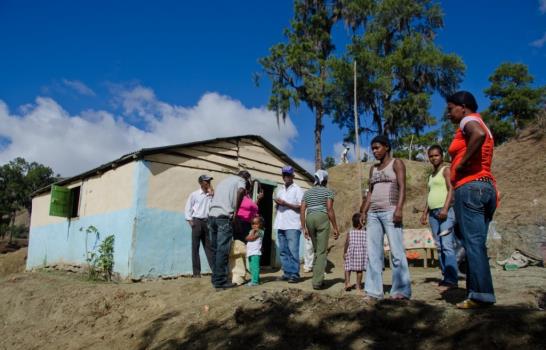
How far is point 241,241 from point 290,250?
2.57 ft

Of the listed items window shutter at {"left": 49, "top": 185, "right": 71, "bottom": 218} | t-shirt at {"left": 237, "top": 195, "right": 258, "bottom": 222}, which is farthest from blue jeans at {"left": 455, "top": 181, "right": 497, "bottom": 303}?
window shutter at {"left": 49, "top": 185, "right": 71, "bottom": 218}

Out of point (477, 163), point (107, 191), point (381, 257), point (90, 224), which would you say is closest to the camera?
point (477, 163)

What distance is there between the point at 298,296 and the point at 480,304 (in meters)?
1.83

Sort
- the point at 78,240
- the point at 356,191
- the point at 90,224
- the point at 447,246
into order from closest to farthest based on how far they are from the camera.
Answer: the point at 447,246, the point at 90,224, the point at 78,240, the point at 356,191

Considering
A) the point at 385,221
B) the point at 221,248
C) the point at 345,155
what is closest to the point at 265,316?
the point at 385,221

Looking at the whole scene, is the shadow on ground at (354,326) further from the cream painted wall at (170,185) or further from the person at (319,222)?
the cream painted wall at (170,185)

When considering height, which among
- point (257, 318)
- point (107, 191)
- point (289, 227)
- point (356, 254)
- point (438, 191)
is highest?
point (107, 191)

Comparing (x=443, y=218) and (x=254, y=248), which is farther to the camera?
(x=254, y=248)

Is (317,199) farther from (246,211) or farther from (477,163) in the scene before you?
(477,163)

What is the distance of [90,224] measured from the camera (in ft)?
33.7

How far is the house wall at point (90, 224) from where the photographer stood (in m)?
8.74

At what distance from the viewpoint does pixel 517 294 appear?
186 inches

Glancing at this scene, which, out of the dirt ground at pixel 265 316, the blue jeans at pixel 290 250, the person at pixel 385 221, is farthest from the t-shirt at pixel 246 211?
the person at pixel 385 221

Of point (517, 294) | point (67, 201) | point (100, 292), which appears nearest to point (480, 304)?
point (517, 294)
